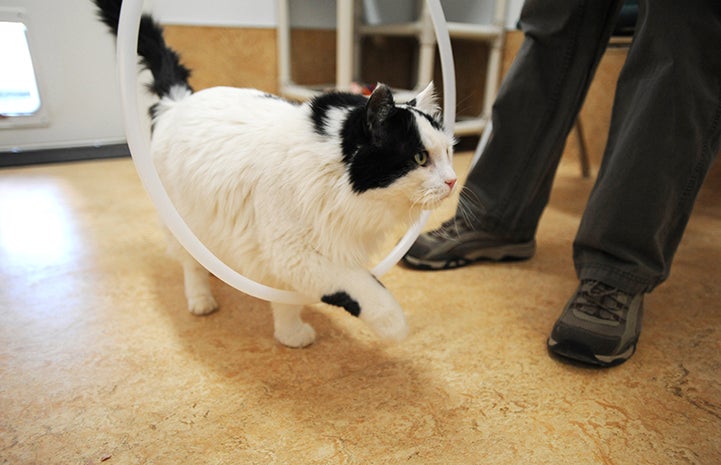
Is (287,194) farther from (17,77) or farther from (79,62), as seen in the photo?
(79,62)

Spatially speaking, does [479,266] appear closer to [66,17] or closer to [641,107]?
[641,107]

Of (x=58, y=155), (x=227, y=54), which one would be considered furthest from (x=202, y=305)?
(x=227, y=54)

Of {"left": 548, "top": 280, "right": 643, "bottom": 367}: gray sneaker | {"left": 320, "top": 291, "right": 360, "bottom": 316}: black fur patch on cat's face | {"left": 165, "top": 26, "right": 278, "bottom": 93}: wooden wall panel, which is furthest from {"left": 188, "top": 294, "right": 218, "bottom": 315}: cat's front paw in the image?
{"left": 165, "top": 26, "right": 278, "bottom": 93}: wooden wall panel

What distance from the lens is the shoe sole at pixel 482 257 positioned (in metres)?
1.31

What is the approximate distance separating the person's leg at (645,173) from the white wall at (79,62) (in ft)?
3.53

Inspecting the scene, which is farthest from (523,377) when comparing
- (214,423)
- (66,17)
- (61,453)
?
(66,17)

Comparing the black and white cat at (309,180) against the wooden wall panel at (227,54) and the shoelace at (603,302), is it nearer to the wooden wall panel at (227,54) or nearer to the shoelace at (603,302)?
the shoelace at (603,302)

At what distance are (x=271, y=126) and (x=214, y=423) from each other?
524mm

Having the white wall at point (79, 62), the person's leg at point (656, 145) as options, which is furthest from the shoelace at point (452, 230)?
the white wall at point (79, 62)

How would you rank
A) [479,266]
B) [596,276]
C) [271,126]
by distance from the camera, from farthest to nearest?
[479,266] < [596,276] < [271,126]

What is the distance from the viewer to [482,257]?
4.48 feet

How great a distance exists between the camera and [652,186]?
89cm

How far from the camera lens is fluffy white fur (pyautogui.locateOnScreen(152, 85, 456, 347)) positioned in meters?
0.73

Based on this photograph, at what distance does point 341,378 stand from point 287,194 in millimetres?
379
